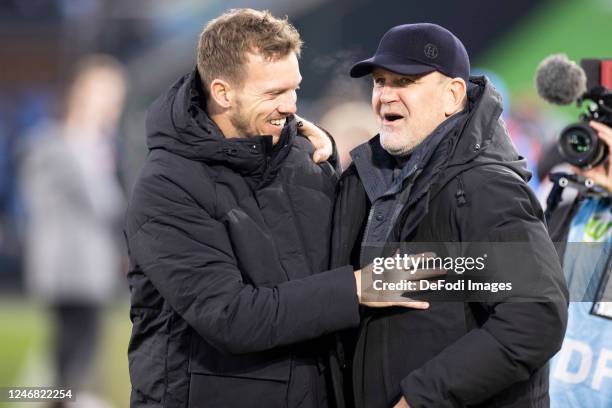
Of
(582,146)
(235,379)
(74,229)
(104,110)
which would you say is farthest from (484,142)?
(104,110)

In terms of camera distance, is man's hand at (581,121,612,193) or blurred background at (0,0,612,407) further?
blurred background at (0,0,612,407)

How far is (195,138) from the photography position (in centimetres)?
275

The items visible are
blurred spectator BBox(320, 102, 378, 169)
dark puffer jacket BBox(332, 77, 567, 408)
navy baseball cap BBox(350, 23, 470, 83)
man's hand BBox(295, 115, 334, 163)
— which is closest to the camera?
dark puffer jacket BBox(332, 77, 567, 408)

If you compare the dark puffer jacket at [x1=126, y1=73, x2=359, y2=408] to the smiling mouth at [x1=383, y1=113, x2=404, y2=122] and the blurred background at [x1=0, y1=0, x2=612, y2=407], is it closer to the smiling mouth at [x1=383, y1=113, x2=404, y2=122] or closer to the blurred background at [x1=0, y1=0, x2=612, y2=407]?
the smiling mouth at [x1=383, y1=113, x2=404, y2=122]

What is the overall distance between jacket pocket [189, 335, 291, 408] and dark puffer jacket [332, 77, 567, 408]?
7.5 inches

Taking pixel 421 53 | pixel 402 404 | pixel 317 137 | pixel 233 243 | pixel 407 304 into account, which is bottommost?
pixel 402 404

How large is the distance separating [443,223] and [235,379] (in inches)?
28.5

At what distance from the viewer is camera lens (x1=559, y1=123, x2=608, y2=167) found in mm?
2977

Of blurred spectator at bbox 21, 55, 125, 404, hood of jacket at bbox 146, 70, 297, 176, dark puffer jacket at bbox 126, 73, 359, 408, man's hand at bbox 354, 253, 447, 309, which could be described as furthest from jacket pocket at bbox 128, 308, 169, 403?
blurred spectator at bbox 21, 55, 125, 404

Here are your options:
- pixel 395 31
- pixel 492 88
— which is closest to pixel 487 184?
pixel 492 88

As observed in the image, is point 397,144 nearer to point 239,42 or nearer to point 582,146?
point 239,42

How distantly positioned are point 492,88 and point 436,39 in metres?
0.21

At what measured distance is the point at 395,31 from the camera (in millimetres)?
2779

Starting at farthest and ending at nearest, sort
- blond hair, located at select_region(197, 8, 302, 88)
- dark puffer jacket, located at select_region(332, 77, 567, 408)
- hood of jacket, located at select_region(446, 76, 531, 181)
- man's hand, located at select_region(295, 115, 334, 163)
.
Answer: man's hand, located at select_region(295, 115, 334, 163), blond hair, located at select_region(197, 8, 302, 88), hood of jacket, located at select_region(446, 76, 531, 181), dark puffer jacket, located at select_region(332, 77, 567, 408)
